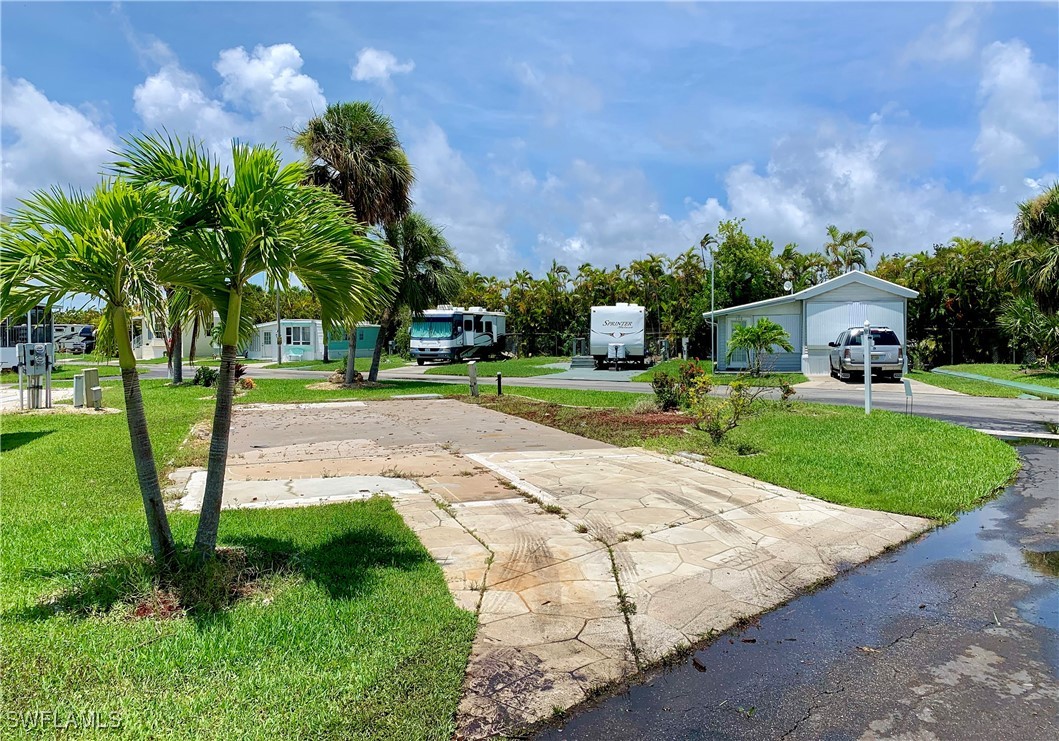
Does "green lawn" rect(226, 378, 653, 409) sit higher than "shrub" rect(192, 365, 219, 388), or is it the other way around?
"shrub" rect(192, 365, 219, 388)

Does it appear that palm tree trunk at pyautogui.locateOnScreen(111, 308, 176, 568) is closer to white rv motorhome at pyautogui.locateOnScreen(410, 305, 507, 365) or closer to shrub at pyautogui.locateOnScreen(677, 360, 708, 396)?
shrub at pyautogui.locateOnScreen(677, 360, 708, 396)

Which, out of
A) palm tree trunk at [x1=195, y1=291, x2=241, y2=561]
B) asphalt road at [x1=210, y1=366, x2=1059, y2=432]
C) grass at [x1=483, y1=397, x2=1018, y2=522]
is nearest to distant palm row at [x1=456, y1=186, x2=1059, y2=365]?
asphalt road at [x1=210, y1=366, x2=1059, y2=432]

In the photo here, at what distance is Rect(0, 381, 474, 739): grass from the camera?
2.80m

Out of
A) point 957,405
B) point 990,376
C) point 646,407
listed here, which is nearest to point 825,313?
point 990,376

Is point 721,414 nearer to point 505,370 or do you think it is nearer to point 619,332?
point 619,332

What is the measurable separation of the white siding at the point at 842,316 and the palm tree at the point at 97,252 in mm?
25886

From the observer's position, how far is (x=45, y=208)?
12.0 feet

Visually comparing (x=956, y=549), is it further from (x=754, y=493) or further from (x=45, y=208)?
(x=45, y=208)

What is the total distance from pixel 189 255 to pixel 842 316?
25993 mm

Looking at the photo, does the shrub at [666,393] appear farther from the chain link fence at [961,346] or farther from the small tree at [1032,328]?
the chain link fence at [961,346]

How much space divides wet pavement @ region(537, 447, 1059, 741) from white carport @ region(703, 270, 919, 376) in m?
21.8

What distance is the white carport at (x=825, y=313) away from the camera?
2562 centimetres

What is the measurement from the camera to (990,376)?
2275 centimetres

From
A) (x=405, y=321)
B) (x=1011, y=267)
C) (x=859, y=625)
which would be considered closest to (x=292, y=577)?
(x=859, y=625)
